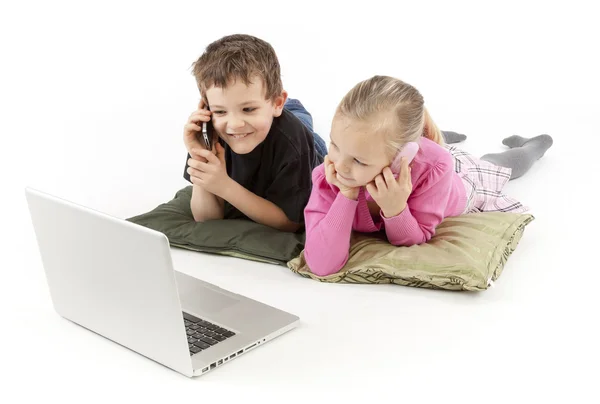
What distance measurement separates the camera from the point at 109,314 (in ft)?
7.38

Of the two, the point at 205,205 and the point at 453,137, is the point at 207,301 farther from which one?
the point at 453,137

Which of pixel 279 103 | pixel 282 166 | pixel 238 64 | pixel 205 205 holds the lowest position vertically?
pixel 205 205

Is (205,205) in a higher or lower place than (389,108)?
lower

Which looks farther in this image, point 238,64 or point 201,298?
point 238,64

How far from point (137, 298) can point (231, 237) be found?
0.81 m

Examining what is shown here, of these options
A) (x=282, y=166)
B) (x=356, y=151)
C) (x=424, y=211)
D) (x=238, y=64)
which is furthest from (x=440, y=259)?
(x=238, y=64)

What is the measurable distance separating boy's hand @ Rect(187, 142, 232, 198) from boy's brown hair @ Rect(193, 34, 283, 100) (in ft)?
0.66

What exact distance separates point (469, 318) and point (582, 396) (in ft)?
1.41

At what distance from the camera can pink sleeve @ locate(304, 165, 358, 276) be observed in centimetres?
257

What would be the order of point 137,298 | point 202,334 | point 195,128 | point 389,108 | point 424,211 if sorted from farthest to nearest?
point 195,128 → point 424,211 → point 389,108 → point 202,334 → point 137,298

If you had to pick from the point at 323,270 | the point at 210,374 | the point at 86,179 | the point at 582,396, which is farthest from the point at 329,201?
the point at 86,179

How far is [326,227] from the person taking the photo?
102 inches

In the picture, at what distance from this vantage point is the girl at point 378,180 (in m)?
2.43

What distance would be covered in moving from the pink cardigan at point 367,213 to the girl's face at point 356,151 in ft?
0.29
